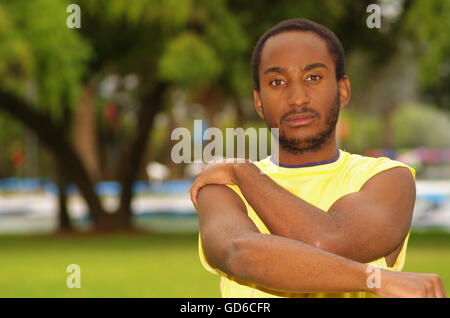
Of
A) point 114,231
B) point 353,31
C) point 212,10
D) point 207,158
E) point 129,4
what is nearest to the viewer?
point 207,158

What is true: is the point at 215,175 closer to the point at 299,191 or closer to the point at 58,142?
the point at 299,191

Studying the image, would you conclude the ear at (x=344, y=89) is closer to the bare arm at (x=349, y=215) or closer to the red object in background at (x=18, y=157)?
the bare arm at (x=349, y=215)

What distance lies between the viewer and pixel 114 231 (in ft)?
67.3

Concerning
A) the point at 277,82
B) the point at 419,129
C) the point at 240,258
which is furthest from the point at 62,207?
the point at 419,129

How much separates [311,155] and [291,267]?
42 centimetres

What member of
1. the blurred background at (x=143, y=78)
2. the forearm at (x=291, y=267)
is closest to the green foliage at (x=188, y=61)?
the blurred background at (x=143, y=78)

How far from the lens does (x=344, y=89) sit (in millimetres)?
2047

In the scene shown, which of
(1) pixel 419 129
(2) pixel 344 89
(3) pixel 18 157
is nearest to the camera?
(2) pixel 344 89

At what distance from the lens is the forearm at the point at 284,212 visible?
185cm

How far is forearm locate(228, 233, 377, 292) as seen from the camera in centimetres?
162

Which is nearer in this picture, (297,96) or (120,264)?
(297,96)

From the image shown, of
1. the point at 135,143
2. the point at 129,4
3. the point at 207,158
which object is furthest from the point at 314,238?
the point at 135,143
